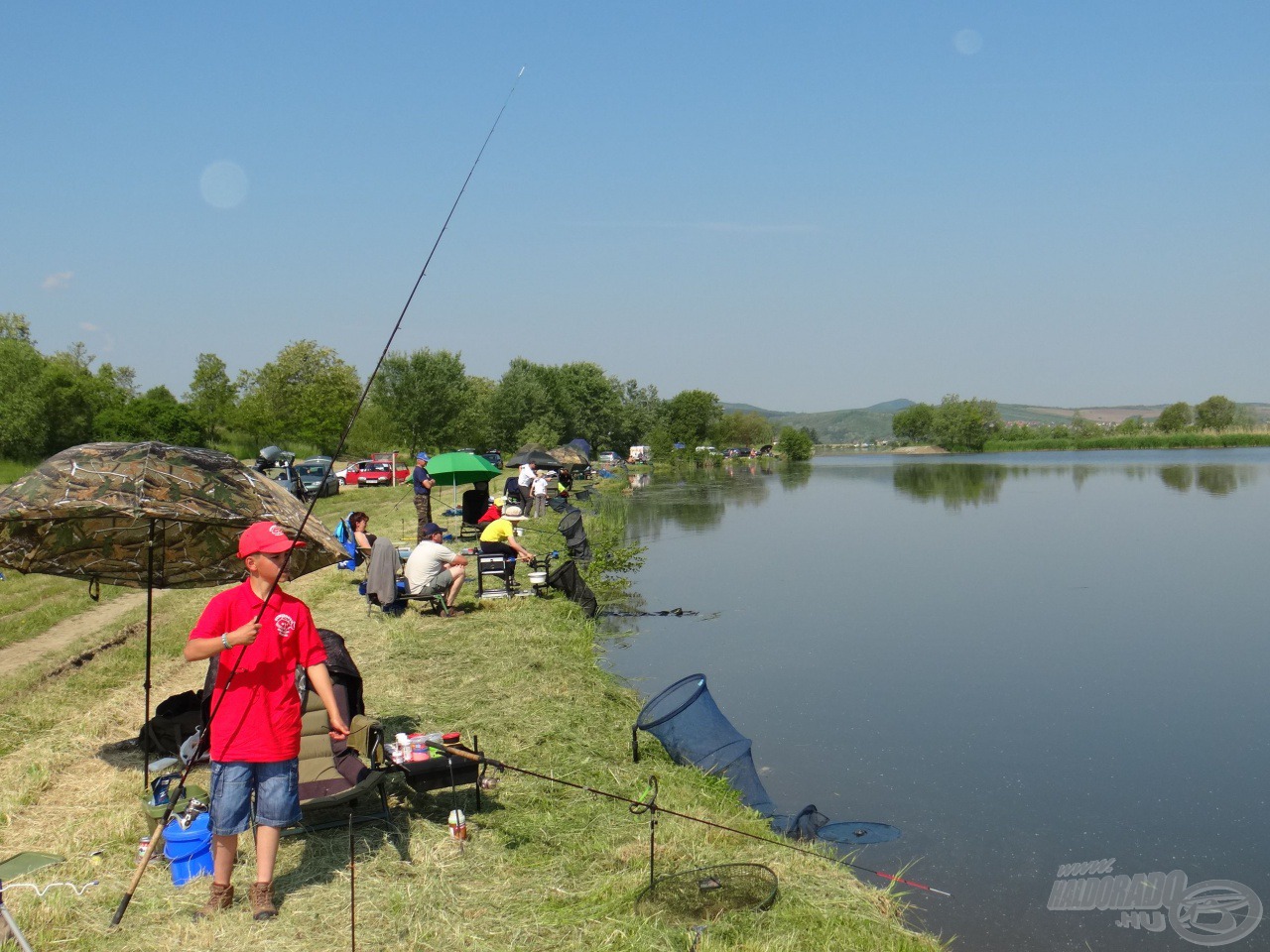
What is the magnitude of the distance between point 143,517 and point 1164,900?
722cm

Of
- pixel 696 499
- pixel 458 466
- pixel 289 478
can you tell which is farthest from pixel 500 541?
pixel 696 499

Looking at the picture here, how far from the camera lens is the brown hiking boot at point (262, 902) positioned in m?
4.43

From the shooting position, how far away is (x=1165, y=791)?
888 cm

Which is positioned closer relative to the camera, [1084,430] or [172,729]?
[172,729]

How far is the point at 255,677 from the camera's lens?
14.2ft

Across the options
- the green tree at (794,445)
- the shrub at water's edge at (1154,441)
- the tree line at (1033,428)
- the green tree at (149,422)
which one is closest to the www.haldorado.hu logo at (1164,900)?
the green tree at (149,422)

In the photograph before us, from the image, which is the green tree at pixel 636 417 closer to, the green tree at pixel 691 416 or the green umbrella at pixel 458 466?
the green tree at pixel 691 416

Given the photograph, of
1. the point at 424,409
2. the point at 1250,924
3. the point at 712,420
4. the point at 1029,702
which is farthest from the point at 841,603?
the point at 712,420

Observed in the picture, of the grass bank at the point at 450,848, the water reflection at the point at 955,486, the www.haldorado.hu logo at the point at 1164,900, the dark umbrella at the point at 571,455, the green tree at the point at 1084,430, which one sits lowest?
the www.haldorado.hu logo at the point at 1164,900

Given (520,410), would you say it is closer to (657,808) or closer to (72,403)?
(72,403)

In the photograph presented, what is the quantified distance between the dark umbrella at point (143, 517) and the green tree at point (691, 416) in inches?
3430

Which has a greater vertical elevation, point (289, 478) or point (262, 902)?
point (289, 478)

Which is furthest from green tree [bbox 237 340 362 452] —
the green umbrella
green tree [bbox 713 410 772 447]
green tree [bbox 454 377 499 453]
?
green tree [bbox 713 410 772 447]

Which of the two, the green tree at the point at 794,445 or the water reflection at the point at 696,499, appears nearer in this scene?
the water reflection at the point at 696,499
